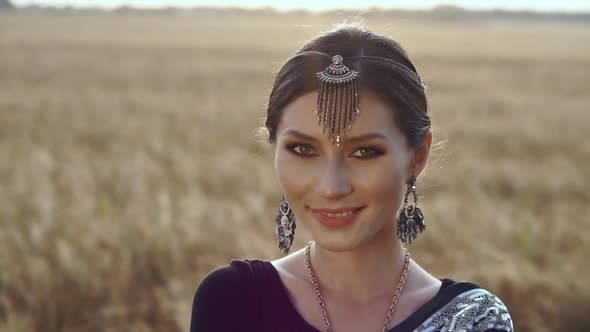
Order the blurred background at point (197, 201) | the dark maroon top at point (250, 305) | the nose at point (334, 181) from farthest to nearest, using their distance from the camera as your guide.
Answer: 1. the blurred background at point (197, 201)
2. the dark maroon top at point (250, 305)
3. the nose at point (334, 181)

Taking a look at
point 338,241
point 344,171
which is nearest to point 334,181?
point 344,171

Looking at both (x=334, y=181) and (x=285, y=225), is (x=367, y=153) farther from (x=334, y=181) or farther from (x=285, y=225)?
(x=285, y=225)

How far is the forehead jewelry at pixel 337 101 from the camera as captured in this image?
1.88m

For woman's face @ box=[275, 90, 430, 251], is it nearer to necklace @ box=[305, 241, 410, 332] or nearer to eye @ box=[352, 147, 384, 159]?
eye @ box=[352, 147, 384, 159]

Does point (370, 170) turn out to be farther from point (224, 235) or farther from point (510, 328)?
point (224, 235)

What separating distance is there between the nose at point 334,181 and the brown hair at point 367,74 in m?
0.18

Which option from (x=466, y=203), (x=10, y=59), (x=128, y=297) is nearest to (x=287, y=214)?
(x=128, y=297)

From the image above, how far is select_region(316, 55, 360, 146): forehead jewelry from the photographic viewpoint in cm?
188

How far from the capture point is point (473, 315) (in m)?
1.95

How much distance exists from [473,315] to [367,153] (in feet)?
1.44

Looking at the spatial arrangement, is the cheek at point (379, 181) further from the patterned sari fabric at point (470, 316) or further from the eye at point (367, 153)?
the patterned sari fabric at point (470, 316)

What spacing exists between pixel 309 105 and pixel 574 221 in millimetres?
4516

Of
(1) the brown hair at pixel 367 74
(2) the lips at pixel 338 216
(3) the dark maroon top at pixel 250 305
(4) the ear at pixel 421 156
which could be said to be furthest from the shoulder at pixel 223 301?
(4) the ear at pixel 421 156

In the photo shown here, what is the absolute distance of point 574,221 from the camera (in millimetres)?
5996
